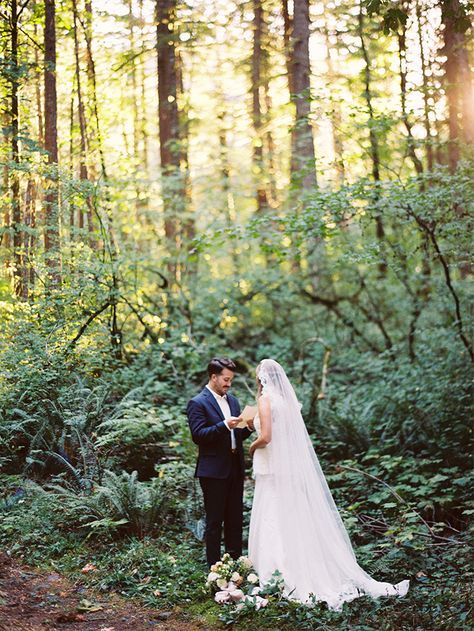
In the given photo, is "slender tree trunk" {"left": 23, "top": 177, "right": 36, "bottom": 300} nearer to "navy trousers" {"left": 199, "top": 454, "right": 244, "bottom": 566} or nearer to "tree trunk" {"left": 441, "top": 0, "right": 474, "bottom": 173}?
"navy trousers" {"left": 199, "top": 454, "right": 244, "bottom": 566}

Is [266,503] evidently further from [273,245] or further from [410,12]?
[410,12]

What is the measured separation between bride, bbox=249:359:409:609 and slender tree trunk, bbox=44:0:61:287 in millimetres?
4236

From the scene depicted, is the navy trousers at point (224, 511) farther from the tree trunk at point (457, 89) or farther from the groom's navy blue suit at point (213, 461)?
the tree trunk at point (457, 89)

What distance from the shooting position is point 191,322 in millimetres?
13141

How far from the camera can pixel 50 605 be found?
5.48 meters

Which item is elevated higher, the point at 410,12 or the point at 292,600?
the point at 410,12

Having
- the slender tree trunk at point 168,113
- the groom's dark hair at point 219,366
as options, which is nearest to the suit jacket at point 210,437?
the groom's dark hair at point 219,366

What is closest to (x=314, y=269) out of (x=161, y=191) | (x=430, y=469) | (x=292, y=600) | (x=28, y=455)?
(x=161, y=191)

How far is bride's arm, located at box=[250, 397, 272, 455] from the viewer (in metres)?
6.07

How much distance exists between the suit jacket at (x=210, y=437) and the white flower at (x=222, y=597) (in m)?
1.08

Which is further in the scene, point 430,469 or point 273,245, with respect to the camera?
point 273,245

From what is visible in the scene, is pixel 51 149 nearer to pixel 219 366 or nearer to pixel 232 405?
pixel 219 366

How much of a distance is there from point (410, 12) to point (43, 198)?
7544 mm

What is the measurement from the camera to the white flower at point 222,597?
18.2 ft
